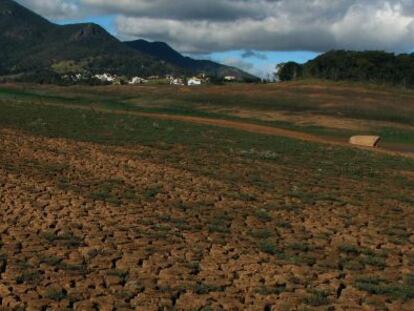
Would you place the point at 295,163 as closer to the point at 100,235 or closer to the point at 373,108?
the point at 100,235

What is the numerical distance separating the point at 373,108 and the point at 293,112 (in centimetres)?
1476

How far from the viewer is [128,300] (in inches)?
368

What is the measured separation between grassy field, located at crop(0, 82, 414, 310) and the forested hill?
375 feet

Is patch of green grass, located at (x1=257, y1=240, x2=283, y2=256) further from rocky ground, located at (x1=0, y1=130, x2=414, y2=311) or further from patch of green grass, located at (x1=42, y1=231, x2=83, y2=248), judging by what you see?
patch of green grass, located at (x1=42, y1=231, x2=83, y2=248)

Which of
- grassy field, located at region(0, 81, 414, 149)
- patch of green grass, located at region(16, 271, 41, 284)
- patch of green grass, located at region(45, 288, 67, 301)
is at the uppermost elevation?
patch of green grass, located at region(16, 271, 41, 284)

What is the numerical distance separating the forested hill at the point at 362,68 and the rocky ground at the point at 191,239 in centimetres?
11875

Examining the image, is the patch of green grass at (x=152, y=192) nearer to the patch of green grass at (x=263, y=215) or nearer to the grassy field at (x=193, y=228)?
the grassy field at (x=193, y=228)

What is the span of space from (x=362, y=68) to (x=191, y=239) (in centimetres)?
13705

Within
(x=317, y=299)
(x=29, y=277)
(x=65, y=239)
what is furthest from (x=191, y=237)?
(x=29, y=277)

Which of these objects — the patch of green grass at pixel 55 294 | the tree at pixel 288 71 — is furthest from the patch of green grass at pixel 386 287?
the tree at pixel 288 71

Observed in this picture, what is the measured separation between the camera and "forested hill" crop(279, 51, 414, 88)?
13988 cm

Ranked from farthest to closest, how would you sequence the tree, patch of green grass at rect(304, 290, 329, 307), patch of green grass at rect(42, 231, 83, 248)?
the tree → patch of green grass at rect(42, 231, 83, 248) → patch of green grass at rect(304, 290, 329, 307)

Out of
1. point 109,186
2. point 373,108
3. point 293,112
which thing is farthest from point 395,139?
point 109,186

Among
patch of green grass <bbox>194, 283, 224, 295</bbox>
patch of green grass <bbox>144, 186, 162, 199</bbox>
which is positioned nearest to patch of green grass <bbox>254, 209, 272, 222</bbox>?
patch of green grass <bbox>144, 186, 162, 199</bbox>
